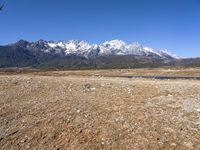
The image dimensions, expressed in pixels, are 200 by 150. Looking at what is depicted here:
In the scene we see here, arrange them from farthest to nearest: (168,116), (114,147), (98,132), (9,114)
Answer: (9,114), (168,116), (98,132), (114,147)

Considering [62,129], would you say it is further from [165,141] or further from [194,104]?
[194,104]

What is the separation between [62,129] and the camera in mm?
16094

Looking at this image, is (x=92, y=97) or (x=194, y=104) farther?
(x=92, y=97)

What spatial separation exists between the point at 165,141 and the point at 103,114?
15.7 ft

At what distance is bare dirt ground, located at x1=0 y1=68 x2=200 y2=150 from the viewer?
1450 cm

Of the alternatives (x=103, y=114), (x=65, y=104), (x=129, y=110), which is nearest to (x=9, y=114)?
(x=65, y=104)

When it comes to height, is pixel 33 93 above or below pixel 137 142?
above

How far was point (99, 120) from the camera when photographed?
666 inches

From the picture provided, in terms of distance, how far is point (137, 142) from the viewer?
560 inches

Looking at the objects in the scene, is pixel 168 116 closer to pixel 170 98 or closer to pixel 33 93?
pixel 170 98

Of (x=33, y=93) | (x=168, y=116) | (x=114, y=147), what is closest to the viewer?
(x=114, y=147)

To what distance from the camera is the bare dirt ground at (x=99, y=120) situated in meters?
14.5

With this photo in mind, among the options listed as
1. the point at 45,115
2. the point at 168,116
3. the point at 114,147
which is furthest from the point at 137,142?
the point at 45,115

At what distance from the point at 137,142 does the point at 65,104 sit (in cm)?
737
